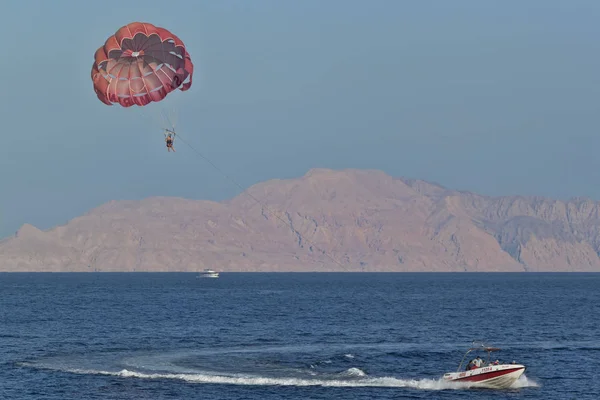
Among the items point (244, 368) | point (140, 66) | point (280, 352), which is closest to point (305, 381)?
point (244, 368)

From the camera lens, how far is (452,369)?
9400 centimetres

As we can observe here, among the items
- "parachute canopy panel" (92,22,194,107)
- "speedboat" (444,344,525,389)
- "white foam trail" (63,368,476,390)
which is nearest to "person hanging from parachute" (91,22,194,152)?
"parachute canopy panel" (92,22,194,107)

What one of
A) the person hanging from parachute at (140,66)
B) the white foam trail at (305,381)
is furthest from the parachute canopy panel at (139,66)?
the white foam trail at (305,381)

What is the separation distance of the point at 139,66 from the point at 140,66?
11cm

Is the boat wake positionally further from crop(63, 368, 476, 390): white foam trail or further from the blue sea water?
the blue sea water

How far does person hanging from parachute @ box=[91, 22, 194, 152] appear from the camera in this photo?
7944 centimetres

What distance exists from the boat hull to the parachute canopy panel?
34696 mm

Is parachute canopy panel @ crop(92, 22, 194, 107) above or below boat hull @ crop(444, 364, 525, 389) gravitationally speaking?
above

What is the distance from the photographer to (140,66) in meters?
82.0

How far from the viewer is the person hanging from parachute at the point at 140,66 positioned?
261 ft

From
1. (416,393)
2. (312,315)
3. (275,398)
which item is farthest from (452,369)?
(312,315)

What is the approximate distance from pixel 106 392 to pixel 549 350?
5345cm

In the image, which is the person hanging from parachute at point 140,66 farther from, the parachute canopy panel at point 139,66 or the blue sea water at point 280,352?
the blue sea water at point 280,352

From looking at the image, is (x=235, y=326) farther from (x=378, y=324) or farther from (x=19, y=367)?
(x=19, y=367)
